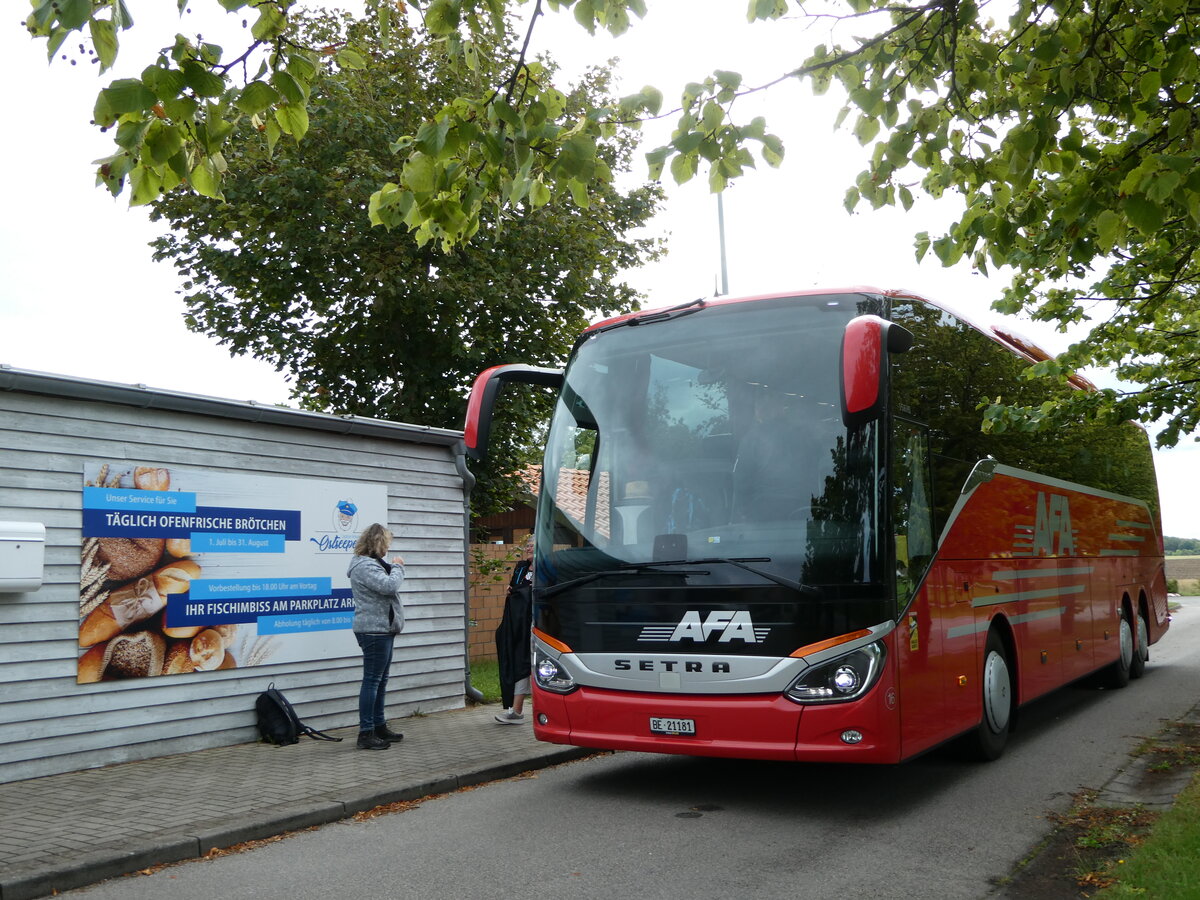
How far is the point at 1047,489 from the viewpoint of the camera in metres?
10.4

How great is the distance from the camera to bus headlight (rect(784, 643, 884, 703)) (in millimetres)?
6426

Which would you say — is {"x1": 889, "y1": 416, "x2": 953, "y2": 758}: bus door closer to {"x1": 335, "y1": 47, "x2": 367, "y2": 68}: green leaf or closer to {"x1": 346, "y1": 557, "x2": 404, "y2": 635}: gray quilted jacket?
{"x1": 335, "y1": 47, "x2": 367, "y2": 68}: green leaf

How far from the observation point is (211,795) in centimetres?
741

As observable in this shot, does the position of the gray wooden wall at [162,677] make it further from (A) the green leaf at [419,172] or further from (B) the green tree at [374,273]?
(B) the green tree at [374,273]

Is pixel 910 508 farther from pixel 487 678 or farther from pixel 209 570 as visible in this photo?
pixel 487 678

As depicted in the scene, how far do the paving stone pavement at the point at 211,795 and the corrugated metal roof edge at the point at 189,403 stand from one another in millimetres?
2907

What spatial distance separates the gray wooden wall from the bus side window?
5694 millimetres

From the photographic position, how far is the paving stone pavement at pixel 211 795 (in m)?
5.92

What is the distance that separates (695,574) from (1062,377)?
7.12 meters

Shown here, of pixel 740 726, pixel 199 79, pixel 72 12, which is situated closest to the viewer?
pixel 72 12

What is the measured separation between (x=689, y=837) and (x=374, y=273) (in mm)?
15793

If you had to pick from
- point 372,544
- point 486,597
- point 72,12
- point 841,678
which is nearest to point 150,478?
point 372,544

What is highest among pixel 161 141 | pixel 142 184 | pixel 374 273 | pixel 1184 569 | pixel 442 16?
pixel 374 273

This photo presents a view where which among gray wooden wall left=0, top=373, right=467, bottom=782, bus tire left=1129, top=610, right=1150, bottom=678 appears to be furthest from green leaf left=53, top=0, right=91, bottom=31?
bus tire left=1129, top=610, right=1150, bottom=678
